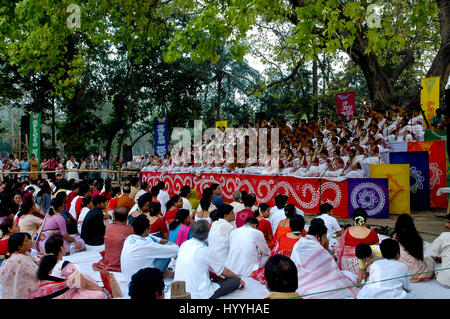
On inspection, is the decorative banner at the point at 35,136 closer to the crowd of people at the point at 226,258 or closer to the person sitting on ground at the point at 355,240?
the crowd of people at the point at 226,258

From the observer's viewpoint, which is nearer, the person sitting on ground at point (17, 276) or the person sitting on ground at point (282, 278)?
the person sitting on ground at point (282, 278)

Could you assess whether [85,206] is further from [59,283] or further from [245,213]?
[59,283]

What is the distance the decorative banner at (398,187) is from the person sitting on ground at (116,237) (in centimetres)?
637

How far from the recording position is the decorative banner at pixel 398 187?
854 centimetres

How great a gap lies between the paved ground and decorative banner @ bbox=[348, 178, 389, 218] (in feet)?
0.75

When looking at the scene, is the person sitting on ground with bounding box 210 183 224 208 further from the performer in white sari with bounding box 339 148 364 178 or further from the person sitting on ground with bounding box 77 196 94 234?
the performer in white sari with bounding box 339 148 364 178

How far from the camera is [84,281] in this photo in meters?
3.47

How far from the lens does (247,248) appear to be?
4.87 meters

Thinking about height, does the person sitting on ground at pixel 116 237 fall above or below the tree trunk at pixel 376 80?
below

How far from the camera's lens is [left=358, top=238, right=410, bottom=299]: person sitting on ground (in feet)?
10.4

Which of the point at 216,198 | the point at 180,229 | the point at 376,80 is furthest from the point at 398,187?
the point at 376,80

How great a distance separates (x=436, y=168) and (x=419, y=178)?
1.94 feet

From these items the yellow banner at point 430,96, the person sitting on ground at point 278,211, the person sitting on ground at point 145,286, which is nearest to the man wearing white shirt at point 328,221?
the person sitting on ground at point 278,211
